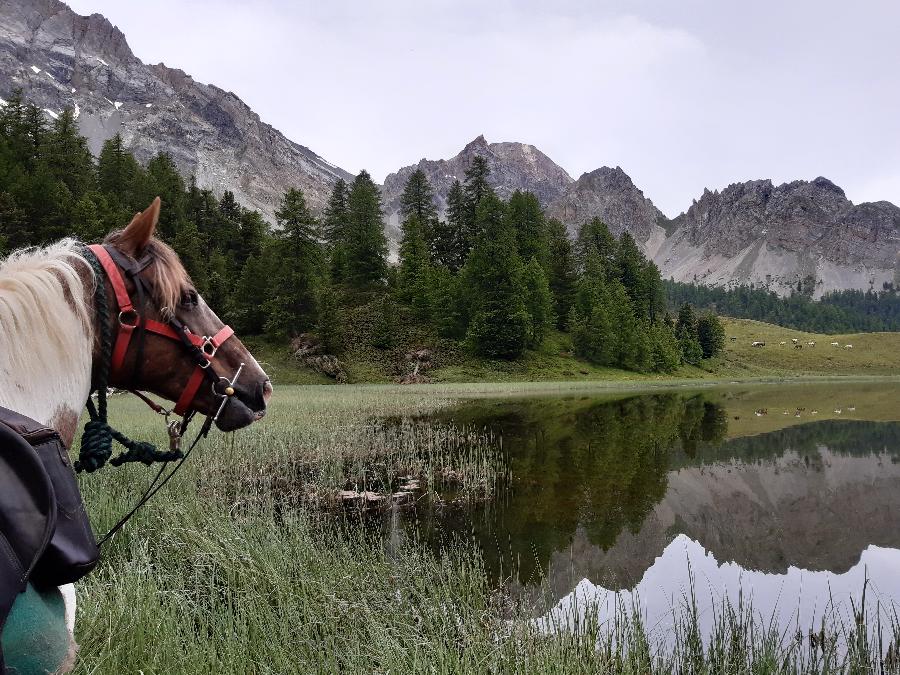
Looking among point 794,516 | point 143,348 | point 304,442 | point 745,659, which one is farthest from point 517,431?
point 143,348

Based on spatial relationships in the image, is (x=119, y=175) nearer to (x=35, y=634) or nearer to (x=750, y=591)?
(x=750, y=591)

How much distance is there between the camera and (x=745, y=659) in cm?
449

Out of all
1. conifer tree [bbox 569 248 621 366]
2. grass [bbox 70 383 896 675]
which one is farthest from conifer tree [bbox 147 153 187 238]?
grass [bbox 70 383 896 675]

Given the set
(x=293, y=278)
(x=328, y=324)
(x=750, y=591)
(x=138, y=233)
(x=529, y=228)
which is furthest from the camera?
(x=529, y=228)

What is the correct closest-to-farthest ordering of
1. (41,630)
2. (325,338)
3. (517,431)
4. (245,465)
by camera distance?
(41,630), (245,465), (517,431), (325,338)

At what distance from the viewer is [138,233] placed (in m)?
2.61

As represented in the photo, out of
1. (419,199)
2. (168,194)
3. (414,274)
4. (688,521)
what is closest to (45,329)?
(688,521)

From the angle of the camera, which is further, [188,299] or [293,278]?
[293,278]

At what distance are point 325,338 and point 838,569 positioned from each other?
42.9 metres

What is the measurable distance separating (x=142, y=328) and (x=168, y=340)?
0.16 meters

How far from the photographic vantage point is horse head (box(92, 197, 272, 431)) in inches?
102

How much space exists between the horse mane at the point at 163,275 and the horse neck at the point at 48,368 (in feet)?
1.31

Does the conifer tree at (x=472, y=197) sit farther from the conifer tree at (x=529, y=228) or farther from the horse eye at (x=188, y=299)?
the horse eye at (x=188, y=299)

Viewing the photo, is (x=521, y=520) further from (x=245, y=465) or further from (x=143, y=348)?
(x=143, y=348)
